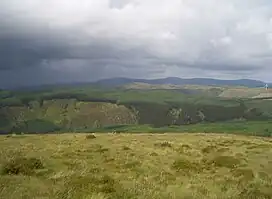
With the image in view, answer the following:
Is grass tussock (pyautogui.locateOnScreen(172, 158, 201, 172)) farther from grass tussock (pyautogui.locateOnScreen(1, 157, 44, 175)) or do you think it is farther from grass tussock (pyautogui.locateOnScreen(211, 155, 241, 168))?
grass tussock (pyautogui.locateOnScreen(1, 157, 44, 175))

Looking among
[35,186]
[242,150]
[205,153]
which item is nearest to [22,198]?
[35,186]

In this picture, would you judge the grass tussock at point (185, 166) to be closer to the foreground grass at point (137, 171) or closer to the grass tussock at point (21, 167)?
the foreground grass at point (137, 171)

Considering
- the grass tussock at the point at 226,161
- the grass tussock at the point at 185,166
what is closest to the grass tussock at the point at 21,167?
the grass tussock at the point at 185,166

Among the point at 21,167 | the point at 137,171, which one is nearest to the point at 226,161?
the point at 137,171

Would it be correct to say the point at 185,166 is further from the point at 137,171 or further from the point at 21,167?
the point at 21,167

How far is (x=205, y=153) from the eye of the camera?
40.8 m

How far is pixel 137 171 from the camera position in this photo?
1117 inches

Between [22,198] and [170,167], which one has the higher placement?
[22,198]

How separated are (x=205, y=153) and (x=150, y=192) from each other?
77.6ft

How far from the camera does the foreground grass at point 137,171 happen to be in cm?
1761

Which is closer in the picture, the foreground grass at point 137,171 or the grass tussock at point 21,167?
the foreground grass at point 137,171

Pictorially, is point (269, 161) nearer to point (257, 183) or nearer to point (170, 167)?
point (170, 167)

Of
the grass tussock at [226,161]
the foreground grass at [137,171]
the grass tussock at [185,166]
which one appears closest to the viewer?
the foreground grass at [137,171]

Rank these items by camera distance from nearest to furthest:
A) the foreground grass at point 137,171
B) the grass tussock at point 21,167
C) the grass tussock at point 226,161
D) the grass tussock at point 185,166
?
the foreground grass at point 137,171 → the grass tussock at point 21,167 → the grass tussock at point 185,166 → the grass tussock at point 226,161
